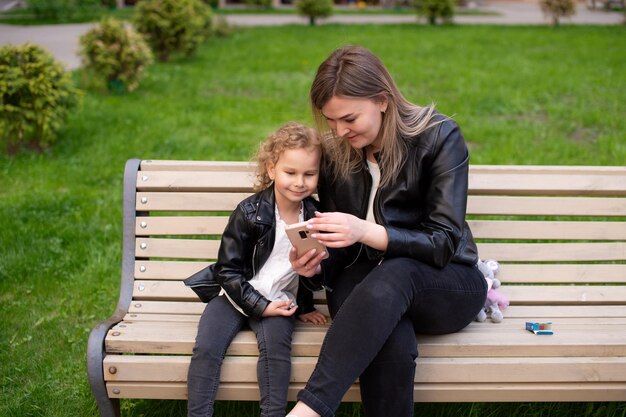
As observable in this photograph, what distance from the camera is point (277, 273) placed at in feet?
10.0

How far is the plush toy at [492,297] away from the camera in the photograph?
313cm

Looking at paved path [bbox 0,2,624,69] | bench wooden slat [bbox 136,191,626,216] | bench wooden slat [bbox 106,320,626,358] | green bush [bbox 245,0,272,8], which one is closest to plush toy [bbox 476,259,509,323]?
bench wooden slat [bbox 106,320,626,358]

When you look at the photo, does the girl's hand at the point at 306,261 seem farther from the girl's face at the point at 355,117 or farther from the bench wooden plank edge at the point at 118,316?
the bench wooden plank edge at the point at 118,316

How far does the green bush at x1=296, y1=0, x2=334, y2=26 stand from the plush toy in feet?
53.7

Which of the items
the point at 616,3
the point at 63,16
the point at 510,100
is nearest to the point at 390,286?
the point at 510,100

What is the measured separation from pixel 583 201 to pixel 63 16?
18.9 metres

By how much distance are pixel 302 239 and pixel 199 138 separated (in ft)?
14.8

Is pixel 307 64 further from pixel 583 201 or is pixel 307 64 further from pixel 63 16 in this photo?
pixel 63 16

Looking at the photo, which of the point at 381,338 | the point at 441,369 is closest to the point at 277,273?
the point at 381,338

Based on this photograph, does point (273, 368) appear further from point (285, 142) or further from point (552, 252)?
point (552, 252)

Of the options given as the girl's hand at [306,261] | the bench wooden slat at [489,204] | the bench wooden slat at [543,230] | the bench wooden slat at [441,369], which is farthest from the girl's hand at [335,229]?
the bench wooden slat at [543,230]

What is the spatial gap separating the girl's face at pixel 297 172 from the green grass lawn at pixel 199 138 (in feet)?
3.19

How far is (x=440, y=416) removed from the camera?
10.7 feet

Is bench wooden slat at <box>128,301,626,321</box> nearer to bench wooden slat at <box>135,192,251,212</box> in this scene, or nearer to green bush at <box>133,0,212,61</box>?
bench wooden slat at <box>135,192,251,212</box>
